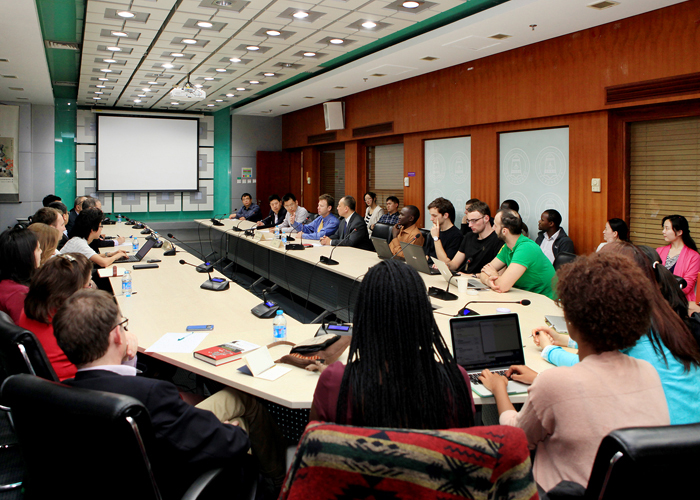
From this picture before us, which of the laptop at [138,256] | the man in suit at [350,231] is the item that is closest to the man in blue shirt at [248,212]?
the man in suit at [350,231]

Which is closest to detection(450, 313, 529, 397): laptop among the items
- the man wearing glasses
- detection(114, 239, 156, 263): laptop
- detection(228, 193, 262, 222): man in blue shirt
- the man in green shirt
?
the man in green shirt

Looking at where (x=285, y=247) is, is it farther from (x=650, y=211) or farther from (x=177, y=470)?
(x=177, y=470)

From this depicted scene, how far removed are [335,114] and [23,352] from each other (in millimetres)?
8128

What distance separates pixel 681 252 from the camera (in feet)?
13.9

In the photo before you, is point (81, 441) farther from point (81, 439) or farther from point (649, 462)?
point (649, 462)

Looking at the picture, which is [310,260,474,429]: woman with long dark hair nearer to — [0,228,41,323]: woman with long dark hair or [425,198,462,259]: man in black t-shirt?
[0,228,41,323]: woman with long dark hair

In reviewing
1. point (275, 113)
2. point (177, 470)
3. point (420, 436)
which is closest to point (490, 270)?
point (177, 470)

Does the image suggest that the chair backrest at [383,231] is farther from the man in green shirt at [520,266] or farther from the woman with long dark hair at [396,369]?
the woman with long dark hair at [396,369]

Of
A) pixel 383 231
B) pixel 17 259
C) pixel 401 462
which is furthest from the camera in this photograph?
pixel 383 231

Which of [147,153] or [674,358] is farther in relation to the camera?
[147,153]

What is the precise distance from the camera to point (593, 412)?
1.31 metres

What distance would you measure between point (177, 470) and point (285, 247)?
4516mm

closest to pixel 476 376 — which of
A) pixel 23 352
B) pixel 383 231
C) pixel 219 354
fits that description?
pixel 219 354

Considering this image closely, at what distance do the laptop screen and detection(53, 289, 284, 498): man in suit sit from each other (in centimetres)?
91
